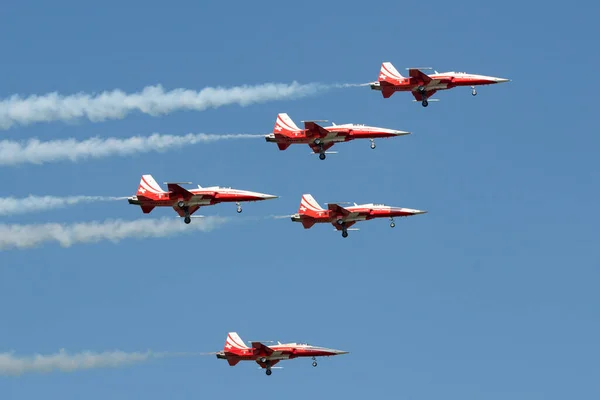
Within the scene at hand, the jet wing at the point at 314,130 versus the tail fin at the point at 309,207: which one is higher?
the jet wing at the point at 314,130

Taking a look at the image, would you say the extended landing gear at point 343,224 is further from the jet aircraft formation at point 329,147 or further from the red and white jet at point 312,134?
the red and white jet at point 312,134

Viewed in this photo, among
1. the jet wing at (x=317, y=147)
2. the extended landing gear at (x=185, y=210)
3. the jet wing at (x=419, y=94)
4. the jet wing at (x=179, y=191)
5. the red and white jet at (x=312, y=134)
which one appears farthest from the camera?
the jet wing at (x=419, y=94)

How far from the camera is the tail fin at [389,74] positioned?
136 m

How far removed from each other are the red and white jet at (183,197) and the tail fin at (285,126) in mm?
7466

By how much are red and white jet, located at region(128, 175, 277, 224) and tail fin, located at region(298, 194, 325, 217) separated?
8500 millimetres

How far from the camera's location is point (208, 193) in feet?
412

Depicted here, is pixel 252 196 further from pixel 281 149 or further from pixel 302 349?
pixel 302 349

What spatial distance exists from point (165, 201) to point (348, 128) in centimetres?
1978

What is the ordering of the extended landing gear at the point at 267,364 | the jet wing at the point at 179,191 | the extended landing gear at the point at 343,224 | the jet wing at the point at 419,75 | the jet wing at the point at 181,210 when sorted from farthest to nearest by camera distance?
the extended landing gear at the point at 267,364 < the jet wing at the point at 419,75 < the extended landing gear at the point at 343,224 < the jet wing at the point at 181,210 < the jet wing at the point at 179,191

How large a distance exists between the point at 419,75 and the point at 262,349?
29588 mm

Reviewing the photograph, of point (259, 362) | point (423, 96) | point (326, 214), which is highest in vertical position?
point (423, 96)

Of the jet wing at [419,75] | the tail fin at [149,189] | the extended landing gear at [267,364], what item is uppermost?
the jet wing at [419,75]

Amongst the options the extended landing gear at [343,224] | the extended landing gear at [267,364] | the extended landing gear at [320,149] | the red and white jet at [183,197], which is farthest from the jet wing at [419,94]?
the extended landing gear at [267,364]

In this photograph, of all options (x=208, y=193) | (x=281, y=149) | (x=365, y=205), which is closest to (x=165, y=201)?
(x=208, y=193)
